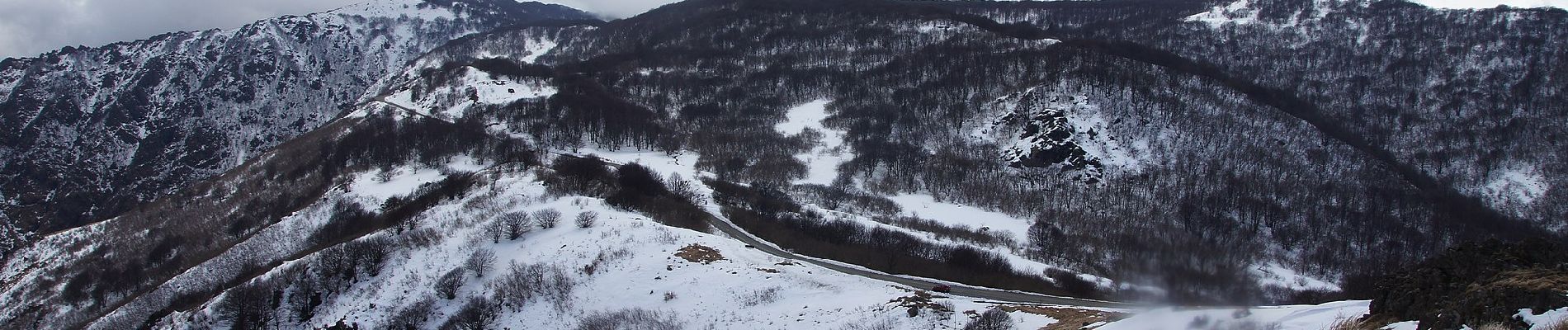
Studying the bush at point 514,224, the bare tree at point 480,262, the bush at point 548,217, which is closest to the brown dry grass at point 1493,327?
the bare tree at point 480,262

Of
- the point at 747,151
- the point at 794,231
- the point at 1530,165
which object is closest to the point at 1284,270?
the point at 794,231

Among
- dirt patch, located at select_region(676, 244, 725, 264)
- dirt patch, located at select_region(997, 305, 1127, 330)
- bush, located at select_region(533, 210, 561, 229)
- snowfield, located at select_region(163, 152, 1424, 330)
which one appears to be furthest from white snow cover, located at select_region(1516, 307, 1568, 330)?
bush, located at select_region(533, 210, 561, 229)

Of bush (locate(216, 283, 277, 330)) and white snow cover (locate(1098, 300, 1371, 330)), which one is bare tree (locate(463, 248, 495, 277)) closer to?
bush (locate(216, 283, 277, 330))

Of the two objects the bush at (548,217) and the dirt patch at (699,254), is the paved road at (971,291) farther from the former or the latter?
the bush at (548,217)

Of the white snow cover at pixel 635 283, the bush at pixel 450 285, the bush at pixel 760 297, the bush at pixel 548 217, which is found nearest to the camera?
the white snow cover at pixel 635 283

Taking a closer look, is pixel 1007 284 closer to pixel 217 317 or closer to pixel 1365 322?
pixel 1365 322

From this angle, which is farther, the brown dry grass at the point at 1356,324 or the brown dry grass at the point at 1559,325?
the brown dry grass at the point at 1356,324
